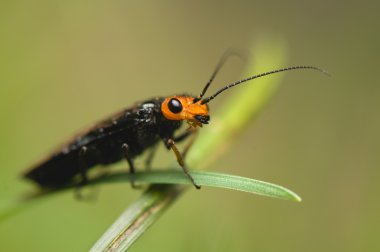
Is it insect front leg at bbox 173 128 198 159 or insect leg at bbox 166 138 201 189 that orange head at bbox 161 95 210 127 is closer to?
insect front leg at bbox 173 128 198 159

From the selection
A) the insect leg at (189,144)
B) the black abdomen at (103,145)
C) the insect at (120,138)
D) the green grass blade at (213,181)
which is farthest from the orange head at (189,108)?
the green grass blade at (213,181)

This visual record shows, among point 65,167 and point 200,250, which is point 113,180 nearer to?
point 200,250

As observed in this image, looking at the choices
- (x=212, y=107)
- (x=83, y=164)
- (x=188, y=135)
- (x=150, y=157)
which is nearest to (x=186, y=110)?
(x=188, y=135)

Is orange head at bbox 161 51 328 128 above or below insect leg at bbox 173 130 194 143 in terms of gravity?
above

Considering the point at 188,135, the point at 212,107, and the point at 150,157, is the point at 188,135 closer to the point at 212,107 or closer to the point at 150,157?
the point at 150,157

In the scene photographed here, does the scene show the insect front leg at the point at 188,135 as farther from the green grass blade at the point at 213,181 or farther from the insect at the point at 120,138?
the green grass blade at the point at 213,181

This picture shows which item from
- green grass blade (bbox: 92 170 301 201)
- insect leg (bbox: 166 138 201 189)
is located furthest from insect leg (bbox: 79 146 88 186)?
insect leg (bbox: 166 138 201 189)
